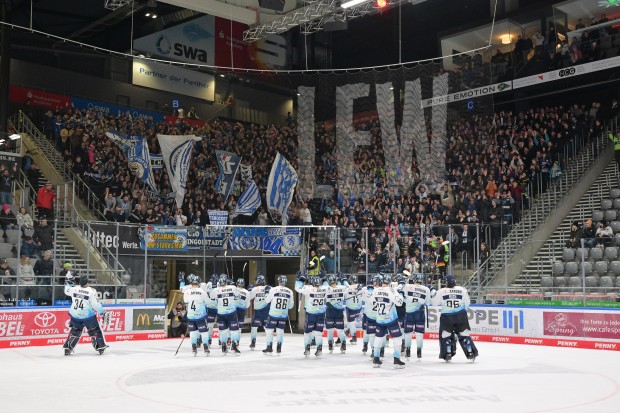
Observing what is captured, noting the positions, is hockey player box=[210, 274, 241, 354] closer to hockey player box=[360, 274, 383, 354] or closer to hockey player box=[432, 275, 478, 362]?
hockey player box=[360, 274, 383, 354]

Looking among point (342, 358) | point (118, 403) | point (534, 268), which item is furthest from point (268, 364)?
point (534, 268)

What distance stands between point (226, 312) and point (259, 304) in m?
1.74

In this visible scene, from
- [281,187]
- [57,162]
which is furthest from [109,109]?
[281,187]

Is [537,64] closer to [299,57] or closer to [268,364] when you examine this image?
[299,57]

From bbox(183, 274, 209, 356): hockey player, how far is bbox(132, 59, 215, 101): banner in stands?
16.9 metres

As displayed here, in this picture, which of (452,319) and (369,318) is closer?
(452,319)

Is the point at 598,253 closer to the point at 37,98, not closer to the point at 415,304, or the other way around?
the point at 415,304

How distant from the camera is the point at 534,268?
816 inches

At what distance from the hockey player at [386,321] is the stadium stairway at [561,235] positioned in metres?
7.21

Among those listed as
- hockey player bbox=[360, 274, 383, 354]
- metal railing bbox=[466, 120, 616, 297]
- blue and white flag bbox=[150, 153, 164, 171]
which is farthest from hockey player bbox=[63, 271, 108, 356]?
blue and white flag bbox=[150, 153, 164, 171]

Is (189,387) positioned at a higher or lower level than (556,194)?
lower

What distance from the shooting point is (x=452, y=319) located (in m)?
14.8

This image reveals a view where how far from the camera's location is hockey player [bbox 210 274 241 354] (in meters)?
16.5

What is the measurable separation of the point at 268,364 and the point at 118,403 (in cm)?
536
